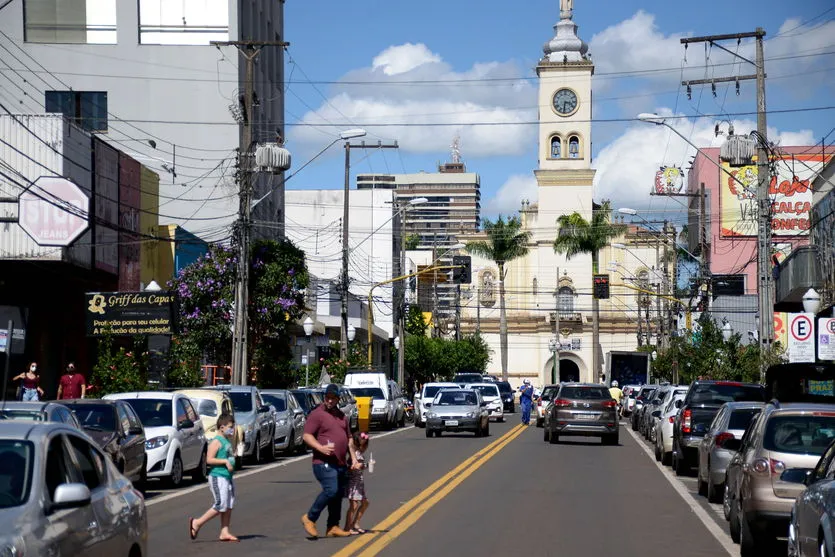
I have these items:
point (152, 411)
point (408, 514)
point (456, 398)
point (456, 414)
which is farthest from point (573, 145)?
point (408, 514)

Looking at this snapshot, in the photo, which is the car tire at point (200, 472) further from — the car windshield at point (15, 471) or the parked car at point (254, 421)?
the car windshield at point (15, 471)

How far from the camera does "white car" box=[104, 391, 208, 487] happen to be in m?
22.4

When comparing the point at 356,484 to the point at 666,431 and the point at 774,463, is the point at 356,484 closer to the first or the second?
the point at 774,463

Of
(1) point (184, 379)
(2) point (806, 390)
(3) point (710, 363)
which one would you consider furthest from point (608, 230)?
(2) point (806, 390)

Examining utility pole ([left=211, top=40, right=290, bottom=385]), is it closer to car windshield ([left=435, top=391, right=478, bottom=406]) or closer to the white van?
car windshield ([left=435, top=391, right=478, bottom=406])

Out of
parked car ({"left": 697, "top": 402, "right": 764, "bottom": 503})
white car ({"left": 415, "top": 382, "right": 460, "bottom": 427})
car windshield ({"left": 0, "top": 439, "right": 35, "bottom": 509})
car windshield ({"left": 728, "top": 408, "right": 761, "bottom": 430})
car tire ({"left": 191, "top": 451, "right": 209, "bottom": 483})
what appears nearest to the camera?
car windshield ({"left": 0, "top": 439, "right": 35, "bottom": 509})

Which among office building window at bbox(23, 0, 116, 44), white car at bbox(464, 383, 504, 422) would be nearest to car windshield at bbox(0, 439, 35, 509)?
white car at bbox(464, 383, 504, 422)

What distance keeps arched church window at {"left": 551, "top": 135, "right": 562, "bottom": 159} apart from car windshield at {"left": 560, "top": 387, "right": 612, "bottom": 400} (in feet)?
241

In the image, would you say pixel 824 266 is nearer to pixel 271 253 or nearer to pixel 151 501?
pixel 271 253

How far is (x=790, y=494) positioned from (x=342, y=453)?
478cm

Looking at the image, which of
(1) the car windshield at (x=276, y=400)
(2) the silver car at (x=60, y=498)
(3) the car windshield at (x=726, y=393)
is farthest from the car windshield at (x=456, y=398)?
(2) the silver car at (x=60, y=498)

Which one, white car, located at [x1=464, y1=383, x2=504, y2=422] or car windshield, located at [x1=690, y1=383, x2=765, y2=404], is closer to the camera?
car windshield, located at [x1=690, y1=383, x2=765, y2=404]

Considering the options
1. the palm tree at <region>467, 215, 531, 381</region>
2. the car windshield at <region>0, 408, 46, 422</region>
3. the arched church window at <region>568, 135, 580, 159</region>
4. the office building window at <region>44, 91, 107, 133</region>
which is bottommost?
the car windshield at <region>0, 408, 46, 422</region>

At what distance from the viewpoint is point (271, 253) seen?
46.5 metres
